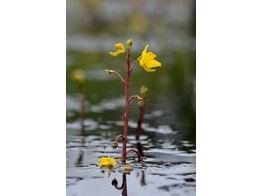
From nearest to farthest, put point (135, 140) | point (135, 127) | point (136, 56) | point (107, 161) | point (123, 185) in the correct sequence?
point (123, 185) → point (107, 161) → point (135, 140) → point (135, 127) → point (136, 56)

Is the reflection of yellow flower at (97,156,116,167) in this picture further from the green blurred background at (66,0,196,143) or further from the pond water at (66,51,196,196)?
the green blurred background at (66,0,196,143)

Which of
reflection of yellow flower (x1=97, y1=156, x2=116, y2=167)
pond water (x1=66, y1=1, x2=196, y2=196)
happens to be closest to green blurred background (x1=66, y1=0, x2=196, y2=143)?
pond water (x1=66, y1=1, x2=196, y2=196)

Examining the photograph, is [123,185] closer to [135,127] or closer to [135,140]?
[135,140]

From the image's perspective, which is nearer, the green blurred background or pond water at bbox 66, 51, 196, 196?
pond water at bbox 66, 51, 196, 196

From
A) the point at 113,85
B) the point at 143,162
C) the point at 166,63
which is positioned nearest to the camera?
the point at 143,162

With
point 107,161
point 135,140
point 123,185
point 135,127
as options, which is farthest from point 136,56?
point 123,185
